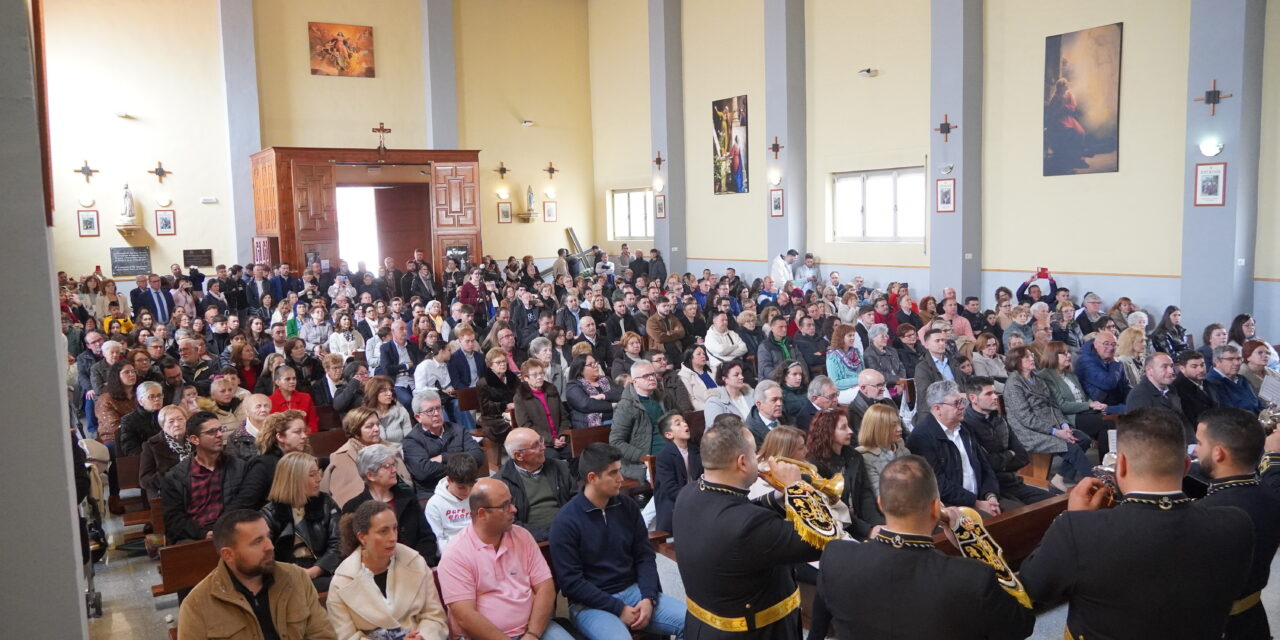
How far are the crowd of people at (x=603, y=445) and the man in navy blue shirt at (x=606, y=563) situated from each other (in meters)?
0.01

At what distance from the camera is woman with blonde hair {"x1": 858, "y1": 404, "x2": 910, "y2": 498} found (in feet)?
17.3

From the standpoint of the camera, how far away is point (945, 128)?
48.5 feet

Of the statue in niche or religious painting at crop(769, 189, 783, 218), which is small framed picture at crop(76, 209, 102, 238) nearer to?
the statue in niche

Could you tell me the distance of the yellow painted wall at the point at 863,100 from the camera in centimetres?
1569

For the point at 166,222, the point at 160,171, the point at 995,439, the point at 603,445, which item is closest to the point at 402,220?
the point at 166,222

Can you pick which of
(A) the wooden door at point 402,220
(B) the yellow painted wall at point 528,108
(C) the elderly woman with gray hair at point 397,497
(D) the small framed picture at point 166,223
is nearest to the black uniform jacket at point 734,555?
(C) the elderly woman with gray hair at point 397,497

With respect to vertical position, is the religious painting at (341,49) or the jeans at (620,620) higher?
the religious painting at (341,49)

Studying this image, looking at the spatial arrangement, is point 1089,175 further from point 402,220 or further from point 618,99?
point 402,220

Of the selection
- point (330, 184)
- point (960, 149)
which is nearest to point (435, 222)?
point (330, 184)

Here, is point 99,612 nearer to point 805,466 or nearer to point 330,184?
point 805,466

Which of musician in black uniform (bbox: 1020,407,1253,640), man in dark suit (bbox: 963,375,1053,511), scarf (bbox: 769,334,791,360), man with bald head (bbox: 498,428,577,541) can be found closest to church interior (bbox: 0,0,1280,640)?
man with bald head (bbox: 498,428,577,541)

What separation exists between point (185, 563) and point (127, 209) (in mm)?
15574

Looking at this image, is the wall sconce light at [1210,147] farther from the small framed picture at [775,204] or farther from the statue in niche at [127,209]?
the statue in niche at [127,209]

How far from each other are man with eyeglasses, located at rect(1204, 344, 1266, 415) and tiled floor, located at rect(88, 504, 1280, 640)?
81.6 inches
